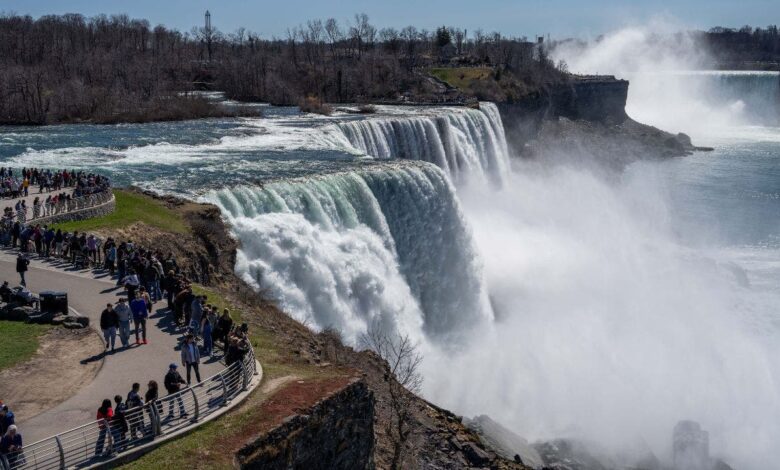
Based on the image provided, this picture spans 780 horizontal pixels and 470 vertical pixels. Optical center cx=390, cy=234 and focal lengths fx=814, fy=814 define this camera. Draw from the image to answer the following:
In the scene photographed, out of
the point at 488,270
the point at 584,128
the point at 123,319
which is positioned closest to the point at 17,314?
the point at 123,319

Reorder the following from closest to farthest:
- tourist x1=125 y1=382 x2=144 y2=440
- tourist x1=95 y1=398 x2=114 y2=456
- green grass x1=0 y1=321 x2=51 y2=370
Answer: tourist x1=95 y1=398 x2=114 y2=456 < tourist x1=125 y1=382 x2=144 y2=440 < green grass x1=0 y1=321 x2=51 y2=370

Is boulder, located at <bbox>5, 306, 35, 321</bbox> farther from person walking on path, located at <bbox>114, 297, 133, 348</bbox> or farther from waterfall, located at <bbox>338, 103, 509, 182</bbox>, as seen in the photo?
waterfall, located at <bbox>338, 103, 509, 182</bbox>

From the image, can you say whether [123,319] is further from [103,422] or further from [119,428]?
[103,422]

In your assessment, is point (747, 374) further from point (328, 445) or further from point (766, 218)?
point (766, 218)

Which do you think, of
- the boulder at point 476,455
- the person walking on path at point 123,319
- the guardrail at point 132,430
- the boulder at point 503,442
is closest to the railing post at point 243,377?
the guardrail at point 132,430

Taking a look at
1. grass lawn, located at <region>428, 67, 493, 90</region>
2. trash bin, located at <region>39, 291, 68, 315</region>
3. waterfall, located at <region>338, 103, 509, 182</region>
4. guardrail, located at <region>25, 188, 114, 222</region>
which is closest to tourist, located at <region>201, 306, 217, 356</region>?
trash bin, located at <region>39, 291, 68, 315</region>

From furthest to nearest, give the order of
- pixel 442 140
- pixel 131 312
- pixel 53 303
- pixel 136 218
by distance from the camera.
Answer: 1. pixel 442 140
2. pixel 136 218
3. pixel 53 303
4. pixel 131 312

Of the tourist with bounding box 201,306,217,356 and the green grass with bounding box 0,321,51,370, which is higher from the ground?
the tourist with bounding box 201,306,217,356
